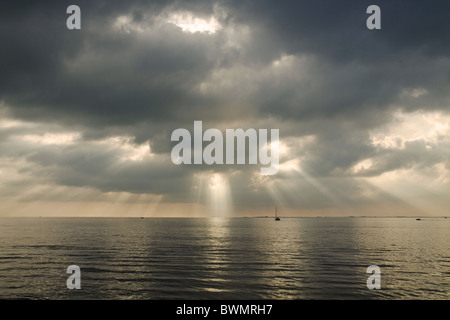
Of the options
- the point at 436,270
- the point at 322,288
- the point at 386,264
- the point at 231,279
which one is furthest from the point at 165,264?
Answer: the point at 436,270

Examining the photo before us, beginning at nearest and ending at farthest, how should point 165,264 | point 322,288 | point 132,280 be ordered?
point 322,288
point 132,280
point 165,264

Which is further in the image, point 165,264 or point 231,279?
point 165,264

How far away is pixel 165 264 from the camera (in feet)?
162
